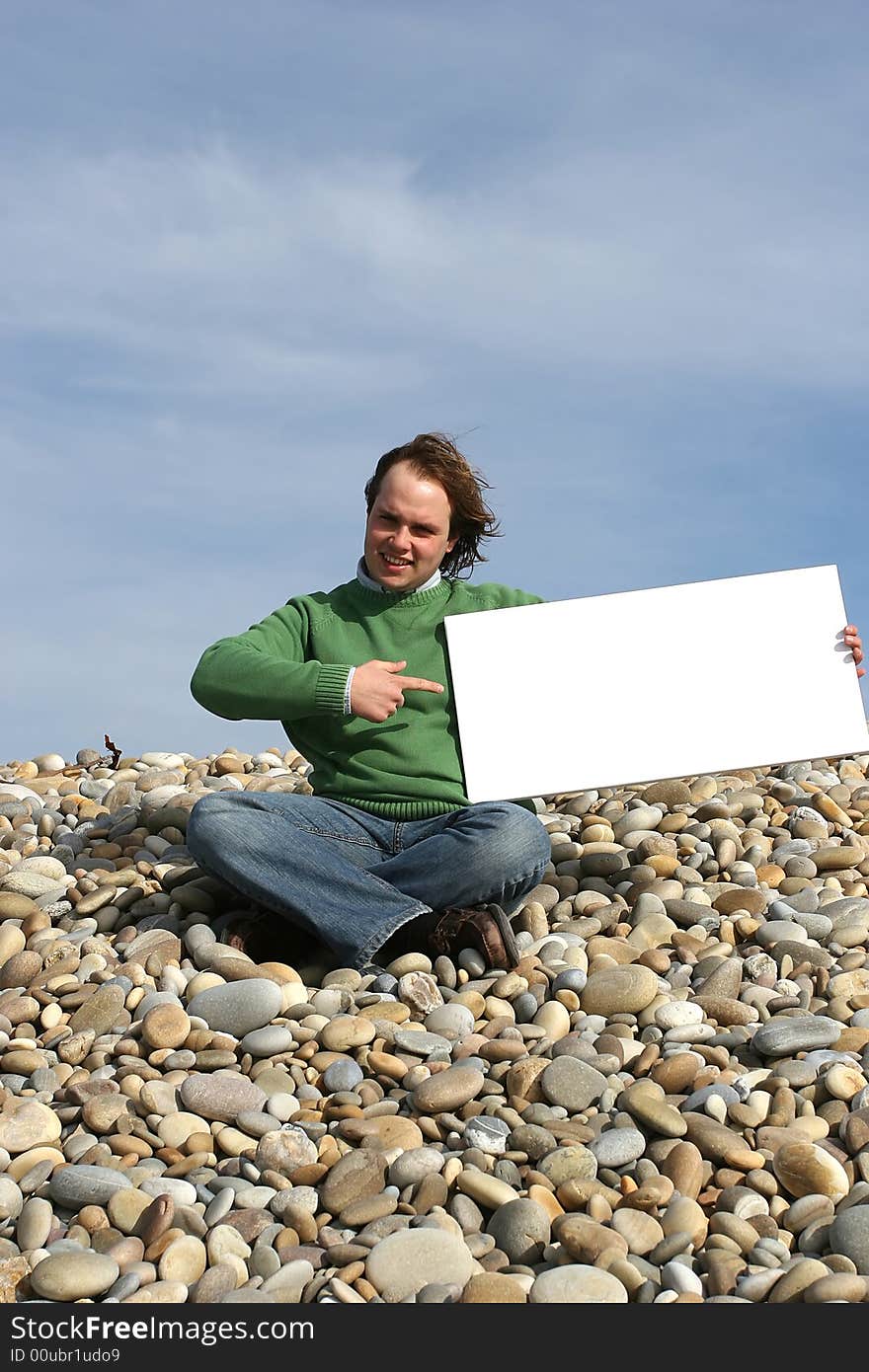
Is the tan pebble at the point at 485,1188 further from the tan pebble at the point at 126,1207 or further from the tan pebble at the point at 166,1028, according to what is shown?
the tan pebble at the point at 166,1028

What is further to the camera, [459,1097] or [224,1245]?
[459,1097]

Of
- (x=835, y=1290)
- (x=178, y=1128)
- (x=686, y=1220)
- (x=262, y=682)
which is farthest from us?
(x=262, y=682)

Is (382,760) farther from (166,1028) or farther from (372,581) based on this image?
(166,1028)

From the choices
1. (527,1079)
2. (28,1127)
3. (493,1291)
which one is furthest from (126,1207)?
(527,1079)

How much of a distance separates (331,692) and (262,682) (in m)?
0.22

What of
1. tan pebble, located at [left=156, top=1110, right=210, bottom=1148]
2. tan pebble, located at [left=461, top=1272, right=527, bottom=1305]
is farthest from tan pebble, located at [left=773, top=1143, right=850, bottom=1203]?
tan pebble, located at [left=156, top=1110, right=210, bottom=1148]

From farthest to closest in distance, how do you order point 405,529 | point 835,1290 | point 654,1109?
point 405,529 → point 654,1109 → point 835,1290

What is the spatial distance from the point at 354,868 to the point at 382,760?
430mm

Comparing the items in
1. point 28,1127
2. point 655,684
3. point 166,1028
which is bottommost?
point 28,1127

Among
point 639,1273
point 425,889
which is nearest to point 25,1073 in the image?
point 425,889

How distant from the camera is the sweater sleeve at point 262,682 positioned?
13.6 feet

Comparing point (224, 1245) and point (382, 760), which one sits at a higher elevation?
point (382, 760)

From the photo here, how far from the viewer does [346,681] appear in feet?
13.6
